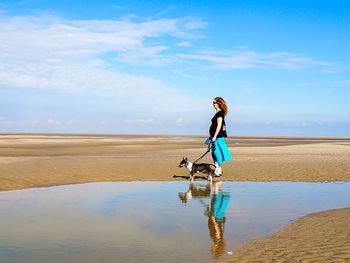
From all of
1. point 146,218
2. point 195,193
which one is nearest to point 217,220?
point 146,218

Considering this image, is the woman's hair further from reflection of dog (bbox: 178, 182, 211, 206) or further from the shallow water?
reflection of dog (bbox: 178, 182, 211, 206)

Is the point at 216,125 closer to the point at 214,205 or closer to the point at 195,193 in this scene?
the point at 195,193

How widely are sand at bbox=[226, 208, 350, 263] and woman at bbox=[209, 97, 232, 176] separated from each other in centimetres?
645

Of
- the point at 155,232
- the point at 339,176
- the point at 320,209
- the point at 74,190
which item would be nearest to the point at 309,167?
the point at 339,176

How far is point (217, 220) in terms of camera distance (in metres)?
8.45

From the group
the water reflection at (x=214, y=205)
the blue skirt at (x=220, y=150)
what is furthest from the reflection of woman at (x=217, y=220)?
the blue skirt at (x=220, y=150)

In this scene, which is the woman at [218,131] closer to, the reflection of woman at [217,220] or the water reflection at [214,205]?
the water reflection at [214,205]

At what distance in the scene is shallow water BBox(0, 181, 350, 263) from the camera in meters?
6.28

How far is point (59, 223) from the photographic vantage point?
26.5 feet

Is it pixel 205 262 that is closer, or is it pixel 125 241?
pixel 205 262

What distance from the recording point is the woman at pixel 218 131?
1447 centimetres

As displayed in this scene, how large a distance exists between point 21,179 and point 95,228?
27.3ft

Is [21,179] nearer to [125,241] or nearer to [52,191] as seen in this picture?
[52,191]

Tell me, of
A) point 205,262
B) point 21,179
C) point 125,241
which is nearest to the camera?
point 205,262
